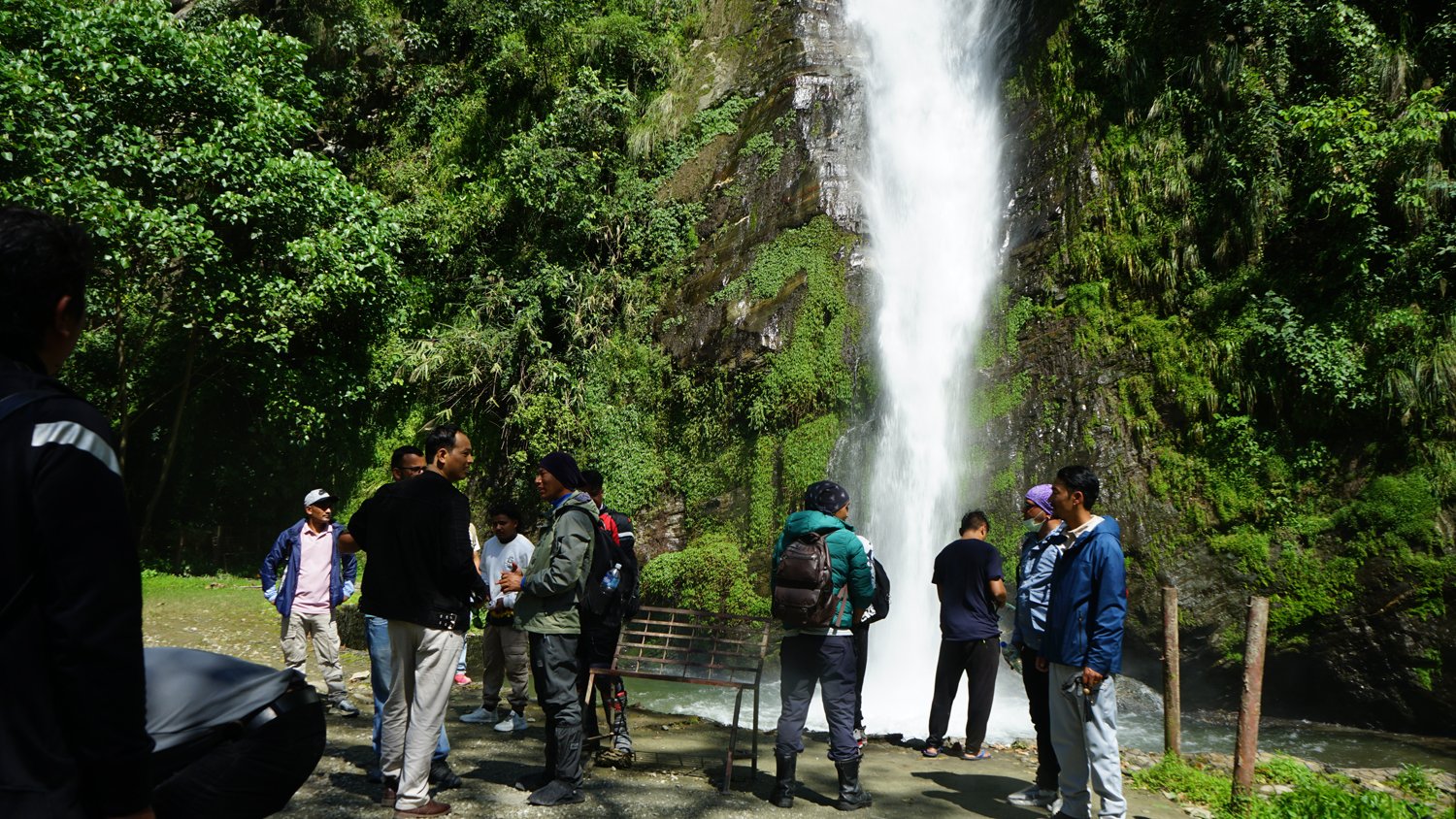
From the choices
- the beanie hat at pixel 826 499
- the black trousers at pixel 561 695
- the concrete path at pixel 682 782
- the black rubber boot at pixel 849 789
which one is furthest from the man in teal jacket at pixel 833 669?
the black trousers at pixel 561 695

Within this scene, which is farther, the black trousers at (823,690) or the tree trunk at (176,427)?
the tree trunk at (176,427)

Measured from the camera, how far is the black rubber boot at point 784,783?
557cm

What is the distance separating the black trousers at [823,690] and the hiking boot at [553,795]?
4.14 ft

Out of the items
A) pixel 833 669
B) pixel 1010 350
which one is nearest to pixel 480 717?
pixel 833 669

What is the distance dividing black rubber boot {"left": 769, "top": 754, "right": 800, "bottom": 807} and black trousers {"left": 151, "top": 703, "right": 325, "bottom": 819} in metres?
3.83

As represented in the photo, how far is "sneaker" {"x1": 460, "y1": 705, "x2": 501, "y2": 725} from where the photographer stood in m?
7.53

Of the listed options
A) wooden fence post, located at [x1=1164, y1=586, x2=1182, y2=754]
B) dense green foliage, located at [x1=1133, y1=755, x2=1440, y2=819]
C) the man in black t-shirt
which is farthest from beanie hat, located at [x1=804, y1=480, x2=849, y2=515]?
dense green foliage, located at [x1=1133, y1=755, x2=1440, y2=819]

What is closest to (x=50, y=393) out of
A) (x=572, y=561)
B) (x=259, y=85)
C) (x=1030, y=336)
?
(x=572, y=561)

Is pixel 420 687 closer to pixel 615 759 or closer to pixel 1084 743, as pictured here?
pixel 615 759

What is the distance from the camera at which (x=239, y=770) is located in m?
2.09

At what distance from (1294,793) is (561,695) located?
4468mm

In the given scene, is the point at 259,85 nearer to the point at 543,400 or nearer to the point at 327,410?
the point at 327,410

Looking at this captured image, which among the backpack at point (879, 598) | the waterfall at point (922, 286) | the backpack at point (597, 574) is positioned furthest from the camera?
the waterfall at point (922, 286)

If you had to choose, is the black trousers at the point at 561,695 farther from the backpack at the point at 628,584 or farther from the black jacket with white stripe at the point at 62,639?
the black jacket with white stripe at the point at 62,639
